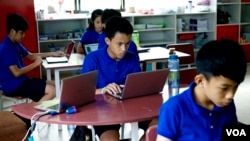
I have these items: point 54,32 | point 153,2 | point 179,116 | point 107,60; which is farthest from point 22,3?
point 179,116

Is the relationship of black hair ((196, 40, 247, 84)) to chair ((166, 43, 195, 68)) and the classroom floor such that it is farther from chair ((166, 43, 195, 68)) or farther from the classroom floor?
chair ((166, 43, 195, 68))

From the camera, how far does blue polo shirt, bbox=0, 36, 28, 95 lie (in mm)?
3328

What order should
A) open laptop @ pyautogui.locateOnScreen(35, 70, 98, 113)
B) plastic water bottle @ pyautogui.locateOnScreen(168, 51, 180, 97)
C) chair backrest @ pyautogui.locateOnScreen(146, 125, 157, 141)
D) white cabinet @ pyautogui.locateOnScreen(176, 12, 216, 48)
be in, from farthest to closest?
white cabinet @ pyautogui.locateOnScreen(176, 12, 216, 48)
plastic water bottle @ pyautogui.locateOnScreen(168, 51, 180, 97)
open laptop @ pyautogui.locateOnScreen(35, 70, 98, 113)
chair backrest @ pyautogui.locateOnScreen(146, 125, 157, 141)

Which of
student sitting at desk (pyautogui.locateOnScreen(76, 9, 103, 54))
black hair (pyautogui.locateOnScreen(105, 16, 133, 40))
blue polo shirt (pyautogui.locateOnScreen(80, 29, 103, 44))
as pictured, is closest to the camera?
black hair (pyautogui.locateOnScreen(105, 16, 133, 40))

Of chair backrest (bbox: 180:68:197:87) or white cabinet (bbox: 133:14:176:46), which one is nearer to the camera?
chair backrest (bbox: 180:68:197:87)

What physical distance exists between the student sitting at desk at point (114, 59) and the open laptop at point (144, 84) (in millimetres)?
208

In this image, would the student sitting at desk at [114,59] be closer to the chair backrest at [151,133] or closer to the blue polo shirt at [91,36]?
the chair backrest at [151,133]

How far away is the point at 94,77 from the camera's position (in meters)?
2.03

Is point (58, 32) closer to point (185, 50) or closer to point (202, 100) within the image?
point (185, 50)

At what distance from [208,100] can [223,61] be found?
0.21m

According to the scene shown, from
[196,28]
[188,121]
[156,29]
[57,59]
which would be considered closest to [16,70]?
[57,59]

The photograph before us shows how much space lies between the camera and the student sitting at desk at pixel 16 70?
3.33 metres

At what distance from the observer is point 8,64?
3330mm

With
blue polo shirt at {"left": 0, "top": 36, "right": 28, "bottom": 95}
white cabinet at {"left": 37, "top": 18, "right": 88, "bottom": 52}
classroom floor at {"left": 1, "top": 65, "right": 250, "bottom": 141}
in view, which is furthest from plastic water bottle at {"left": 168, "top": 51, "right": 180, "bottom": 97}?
white cabinet at {"left": 37, "top": 18, "right": 88, "bottom": 52}
